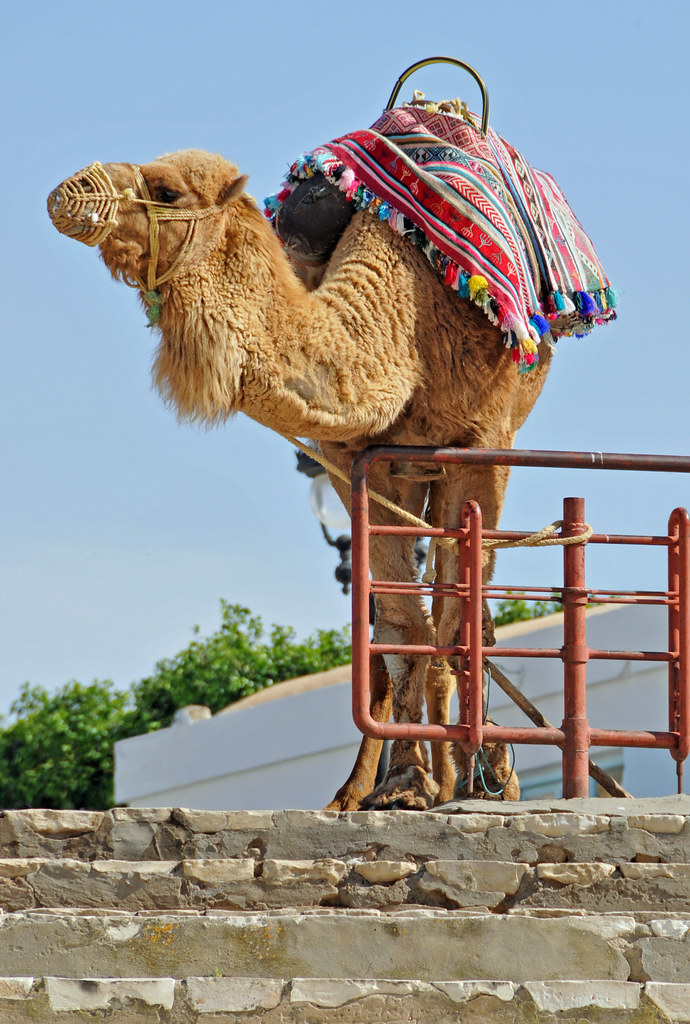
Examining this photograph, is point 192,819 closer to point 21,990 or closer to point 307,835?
point 307,835

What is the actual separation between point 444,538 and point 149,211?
1.94 meters

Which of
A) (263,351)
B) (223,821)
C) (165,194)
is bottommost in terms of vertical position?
(223,821)

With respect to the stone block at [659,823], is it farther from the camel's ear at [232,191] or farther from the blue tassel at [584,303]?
the blue tassel at [584,303]

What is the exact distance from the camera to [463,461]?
627 cm

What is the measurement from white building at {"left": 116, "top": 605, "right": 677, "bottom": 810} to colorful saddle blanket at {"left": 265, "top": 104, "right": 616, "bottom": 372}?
4990mm

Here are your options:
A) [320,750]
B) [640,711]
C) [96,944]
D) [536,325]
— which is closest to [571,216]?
[536,325]

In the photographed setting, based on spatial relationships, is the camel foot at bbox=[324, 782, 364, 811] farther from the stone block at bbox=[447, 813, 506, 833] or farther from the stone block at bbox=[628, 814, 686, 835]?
the stone block at bbox=[628, 814, 686, 835]

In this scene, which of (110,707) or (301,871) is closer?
(301,871)

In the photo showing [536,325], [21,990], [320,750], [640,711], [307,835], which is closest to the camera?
[21,990]

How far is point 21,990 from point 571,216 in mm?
5188

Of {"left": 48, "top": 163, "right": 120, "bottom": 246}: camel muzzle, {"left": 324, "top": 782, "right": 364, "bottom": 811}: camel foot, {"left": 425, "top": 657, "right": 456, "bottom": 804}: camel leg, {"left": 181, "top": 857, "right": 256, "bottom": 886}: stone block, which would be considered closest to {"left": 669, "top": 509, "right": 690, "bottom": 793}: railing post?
{"left": 425, "top": 657, "right": 456, "bottom": 804}: camel leg

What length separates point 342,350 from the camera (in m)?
6.51

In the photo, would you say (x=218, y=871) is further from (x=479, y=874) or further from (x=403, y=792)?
(x=403, y=792)

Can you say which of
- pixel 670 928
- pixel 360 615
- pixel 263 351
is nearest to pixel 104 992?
pixel 670 928
